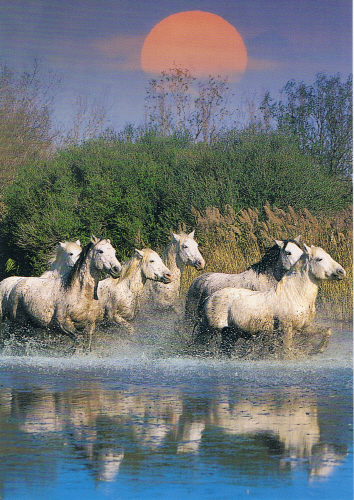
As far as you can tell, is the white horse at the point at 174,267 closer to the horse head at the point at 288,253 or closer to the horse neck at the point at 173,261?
the horse neck at the point at 173,261

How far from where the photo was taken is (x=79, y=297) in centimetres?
977

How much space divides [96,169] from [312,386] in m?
11.4

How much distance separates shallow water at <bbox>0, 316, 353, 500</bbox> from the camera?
4805mm

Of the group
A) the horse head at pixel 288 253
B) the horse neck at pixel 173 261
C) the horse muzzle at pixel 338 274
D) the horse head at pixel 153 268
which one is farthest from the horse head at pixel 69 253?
the horse muzzle at pixel 338 274

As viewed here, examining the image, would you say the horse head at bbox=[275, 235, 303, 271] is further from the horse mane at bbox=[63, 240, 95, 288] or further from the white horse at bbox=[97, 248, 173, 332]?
the horse mane at bbox=[63, 240, 95, 288]

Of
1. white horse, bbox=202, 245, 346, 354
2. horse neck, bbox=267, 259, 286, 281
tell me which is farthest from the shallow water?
horse neck, bbox=267, 259, 286, 281

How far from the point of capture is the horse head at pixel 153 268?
34.2 ft

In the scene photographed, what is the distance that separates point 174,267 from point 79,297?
203 cm

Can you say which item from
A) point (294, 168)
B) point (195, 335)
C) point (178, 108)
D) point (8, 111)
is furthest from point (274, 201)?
point (195, 335)

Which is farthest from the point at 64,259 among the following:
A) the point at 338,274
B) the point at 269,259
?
the point at 338,274

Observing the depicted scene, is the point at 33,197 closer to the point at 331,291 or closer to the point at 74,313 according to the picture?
the point at 331,291

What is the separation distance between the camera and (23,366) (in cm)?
905

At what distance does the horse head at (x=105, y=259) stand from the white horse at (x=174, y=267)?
51.9 inches

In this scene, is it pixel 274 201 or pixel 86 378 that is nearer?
pixel 86 378
